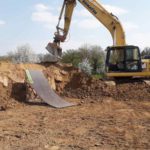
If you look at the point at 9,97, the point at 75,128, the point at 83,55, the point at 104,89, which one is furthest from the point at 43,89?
the point at 83,55

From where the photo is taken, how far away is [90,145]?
690 cm

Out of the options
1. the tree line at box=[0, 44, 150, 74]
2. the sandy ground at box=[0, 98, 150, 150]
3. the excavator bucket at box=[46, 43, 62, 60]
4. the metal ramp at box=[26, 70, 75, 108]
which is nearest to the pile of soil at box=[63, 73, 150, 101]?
the metal ramp at box=[26, 70, 75, 108]

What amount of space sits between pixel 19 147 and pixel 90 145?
4.30 ft

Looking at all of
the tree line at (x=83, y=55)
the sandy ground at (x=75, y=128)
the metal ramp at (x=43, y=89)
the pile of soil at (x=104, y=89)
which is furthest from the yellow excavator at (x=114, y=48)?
the tree line at (x=83, y=55)

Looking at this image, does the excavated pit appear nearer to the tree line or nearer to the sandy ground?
the sandy ground

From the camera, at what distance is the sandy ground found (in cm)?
696

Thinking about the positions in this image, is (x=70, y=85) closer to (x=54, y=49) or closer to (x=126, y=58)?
(x=54, y=49)

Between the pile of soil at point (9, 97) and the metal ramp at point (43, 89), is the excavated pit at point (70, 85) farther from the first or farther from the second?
the metal ramp at point (43, 89)

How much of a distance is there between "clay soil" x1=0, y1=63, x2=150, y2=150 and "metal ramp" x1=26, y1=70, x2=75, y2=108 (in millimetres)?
347

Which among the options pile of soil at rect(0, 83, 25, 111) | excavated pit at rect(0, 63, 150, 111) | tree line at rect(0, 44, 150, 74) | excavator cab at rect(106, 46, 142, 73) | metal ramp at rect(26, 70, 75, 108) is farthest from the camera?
tree line at rect(0, 44, 150, 74)

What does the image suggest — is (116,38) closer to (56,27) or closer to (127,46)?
(127,46)

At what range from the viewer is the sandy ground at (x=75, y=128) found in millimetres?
6957

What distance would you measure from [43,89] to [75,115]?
362 cm

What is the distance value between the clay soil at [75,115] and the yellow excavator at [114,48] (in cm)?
57
